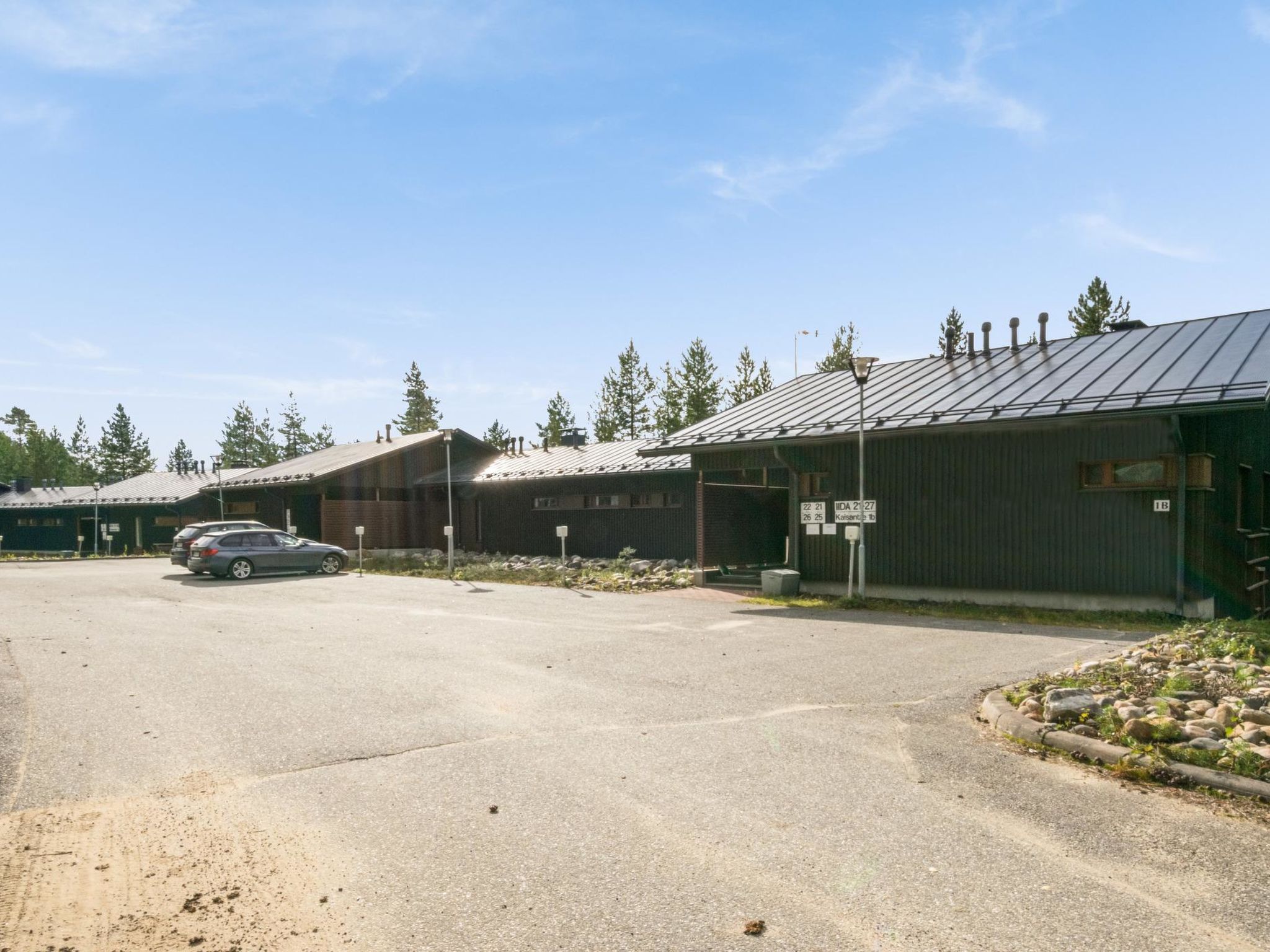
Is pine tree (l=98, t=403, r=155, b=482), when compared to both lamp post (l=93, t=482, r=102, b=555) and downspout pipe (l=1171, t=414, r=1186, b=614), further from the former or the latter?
downspout pipe (l=1171, t=414, r=1186, b=614)

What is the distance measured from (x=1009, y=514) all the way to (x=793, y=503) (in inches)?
181

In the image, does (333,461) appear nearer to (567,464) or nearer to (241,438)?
(567,464)

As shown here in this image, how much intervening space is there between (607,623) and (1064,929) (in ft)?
34.5

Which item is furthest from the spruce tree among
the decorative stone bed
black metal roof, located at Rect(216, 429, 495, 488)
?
the decorative stone bed

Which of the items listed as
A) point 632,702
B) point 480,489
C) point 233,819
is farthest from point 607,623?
point 480,489

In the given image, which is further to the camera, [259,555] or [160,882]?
[259,555]

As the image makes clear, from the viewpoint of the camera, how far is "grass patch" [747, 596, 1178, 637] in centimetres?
1312

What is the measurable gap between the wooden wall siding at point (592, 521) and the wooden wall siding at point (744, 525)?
1081 millimetres

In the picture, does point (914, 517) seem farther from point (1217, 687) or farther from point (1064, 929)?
point (1064, 929)

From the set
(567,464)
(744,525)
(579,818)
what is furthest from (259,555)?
(579,818)

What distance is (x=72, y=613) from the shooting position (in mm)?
16172

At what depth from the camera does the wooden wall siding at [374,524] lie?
33312 millimetres

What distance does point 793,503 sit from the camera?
1872 centimetres

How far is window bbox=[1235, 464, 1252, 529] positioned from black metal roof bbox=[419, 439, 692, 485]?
13080mm
